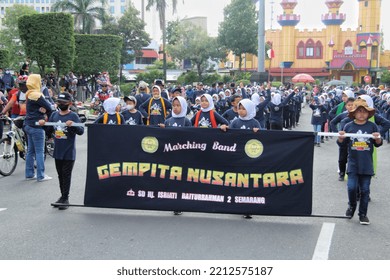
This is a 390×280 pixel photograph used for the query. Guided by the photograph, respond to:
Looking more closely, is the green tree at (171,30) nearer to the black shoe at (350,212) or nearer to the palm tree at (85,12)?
the palm tree at (85,12)

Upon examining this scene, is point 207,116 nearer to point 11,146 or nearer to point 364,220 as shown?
point 364,220

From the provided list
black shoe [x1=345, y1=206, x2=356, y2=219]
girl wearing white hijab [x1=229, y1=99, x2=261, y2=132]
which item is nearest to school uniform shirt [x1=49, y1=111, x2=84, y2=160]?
girl wearing white hijab [x1=229, y1=99, x2=261, y2=132]

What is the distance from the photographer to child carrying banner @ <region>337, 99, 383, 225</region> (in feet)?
22.0

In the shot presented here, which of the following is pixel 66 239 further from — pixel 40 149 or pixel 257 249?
pixel 40 149

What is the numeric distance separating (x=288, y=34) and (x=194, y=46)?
47.4 ft

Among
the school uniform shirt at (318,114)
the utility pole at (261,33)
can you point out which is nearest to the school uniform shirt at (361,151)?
the school uniform shirt at (318,114)

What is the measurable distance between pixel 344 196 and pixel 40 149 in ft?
18.2

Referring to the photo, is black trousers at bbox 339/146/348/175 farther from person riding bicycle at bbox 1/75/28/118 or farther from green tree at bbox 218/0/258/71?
green tree at bbox 218/0/258/71

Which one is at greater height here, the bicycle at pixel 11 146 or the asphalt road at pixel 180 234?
the bicycle at pixel 11 146

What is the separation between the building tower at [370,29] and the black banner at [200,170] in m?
59.8

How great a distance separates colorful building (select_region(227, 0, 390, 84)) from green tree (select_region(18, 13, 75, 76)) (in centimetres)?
4271

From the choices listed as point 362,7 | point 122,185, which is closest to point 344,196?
point 122,185

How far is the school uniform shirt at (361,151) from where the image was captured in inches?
263

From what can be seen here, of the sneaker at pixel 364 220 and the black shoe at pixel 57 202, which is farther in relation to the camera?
the black shoe at pixel 57 202
